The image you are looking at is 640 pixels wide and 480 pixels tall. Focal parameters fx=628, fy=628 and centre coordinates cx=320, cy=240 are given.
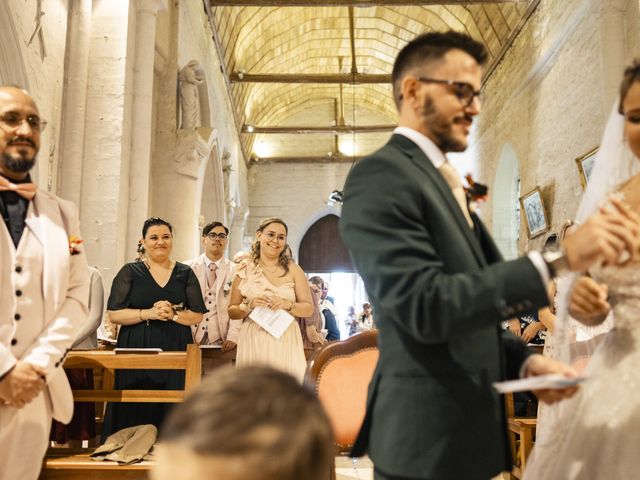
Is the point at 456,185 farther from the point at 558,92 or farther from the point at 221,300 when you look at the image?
the point at 558,92

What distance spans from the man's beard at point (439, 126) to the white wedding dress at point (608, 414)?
1.80ft

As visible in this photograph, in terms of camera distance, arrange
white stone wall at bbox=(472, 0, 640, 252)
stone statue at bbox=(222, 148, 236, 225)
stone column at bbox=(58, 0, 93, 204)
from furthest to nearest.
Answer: stone statue at bbox=(222, 148, 236, 225) < white stone wall at bbox=(472, 0, 640, 252) < stone column at bbox=(58, 0, 93, 204)

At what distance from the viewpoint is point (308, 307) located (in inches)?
183

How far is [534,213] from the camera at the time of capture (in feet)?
37.4

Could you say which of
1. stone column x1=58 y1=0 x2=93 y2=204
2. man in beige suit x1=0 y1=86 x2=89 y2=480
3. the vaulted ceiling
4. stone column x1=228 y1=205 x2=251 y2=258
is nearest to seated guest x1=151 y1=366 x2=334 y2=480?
man in beige suit x1=0 y1=86 x2=89 y2=480

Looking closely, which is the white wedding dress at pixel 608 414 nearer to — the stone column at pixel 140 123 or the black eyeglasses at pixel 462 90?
the black eyeglasses at pixel 462 90

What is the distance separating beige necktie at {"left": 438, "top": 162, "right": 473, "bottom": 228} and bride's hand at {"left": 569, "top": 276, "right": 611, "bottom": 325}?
0.32 m

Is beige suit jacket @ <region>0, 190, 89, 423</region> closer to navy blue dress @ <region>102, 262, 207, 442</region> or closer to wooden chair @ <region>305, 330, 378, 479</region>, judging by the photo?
wooden chair @ <region>305, 330, 378, 479</region>

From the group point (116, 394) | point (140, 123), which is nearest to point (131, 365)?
point (116, 394)

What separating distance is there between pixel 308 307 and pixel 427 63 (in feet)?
10.8

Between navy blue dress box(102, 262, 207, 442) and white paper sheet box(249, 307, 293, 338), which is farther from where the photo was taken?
white paper sheet box(249, 307, 293, 338)

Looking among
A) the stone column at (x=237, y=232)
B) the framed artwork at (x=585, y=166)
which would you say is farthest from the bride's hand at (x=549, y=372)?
the stone column at (x=237, y=232)

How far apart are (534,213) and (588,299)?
10393 millimetres

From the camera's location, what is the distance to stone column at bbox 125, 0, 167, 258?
7.10 metres
